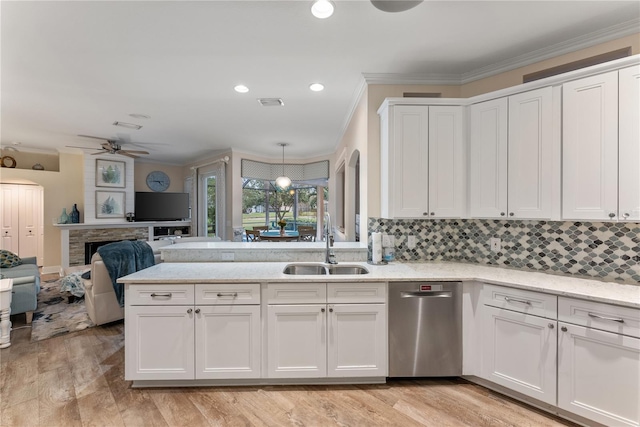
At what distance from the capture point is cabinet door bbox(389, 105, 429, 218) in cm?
256

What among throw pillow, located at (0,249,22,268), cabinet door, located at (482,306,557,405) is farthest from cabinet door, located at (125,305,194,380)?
throw pillow, located at (0,249,22,268)

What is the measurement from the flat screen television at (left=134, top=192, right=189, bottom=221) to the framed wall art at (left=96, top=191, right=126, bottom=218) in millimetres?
334

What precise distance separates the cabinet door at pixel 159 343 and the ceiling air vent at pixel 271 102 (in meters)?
2.51

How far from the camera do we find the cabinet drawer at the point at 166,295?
7.03ft

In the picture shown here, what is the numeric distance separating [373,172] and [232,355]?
6.84ft

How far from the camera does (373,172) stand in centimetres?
291

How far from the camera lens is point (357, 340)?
2.20 metres

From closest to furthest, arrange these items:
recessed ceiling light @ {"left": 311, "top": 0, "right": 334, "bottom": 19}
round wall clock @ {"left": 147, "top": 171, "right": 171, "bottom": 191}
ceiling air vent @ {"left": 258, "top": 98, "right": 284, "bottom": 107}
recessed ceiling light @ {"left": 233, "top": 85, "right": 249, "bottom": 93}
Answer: recessed ceiling light @ {"left": 311, "top": 0, "right": 334, "bottom": 19}
recessed ceiling light @ {"left": 233, "top": 85, "right": 249, "bottom": 93}
ceiling air vent @ {"left": 258, "top": 98, "right": 284, "bottom": 107}
round wall clock @ {"left": 147, "top": 171, "right": 171, "bottom": 191}

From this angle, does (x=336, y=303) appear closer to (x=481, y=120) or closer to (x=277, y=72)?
(x=481, y=120)

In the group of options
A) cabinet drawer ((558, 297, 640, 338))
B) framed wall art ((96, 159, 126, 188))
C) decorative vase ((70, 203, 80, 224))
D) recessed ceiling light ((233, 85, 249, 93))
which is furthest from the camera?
framed wall art ((96, 159, 126, 188))

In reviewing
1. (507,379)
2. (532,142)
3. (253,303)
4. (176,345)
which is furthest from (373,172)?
(176,345)

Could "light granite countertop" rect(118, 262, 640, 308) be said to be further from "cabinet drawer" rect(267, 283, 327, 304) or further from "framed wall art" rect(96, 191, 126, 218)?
"framed wall art" rect(96, 191, 126, 218)

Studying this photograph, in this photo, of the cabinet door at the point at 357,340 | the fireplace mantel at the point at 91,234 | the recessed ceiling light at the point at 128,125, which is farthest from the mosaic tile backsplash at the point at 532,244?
the fireplace mantel at the point at 91,234

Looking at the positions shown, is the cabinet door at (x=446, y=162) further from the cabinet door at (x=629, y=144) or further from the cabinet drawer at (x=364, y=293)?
the cabinet door at (x=629, y=144)
